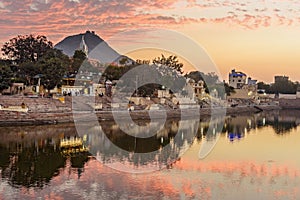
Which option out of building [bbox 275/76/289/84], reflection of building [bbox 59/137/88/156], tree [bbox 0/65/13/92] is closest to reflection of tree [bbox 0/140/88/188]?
reflection of building [bbox 59/137/88/156]

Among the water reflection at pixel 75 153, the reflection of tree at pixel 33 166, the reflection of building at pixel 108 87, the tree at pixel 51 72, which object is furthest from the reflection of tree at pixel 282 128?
the reflection of tree at pixel 33 166

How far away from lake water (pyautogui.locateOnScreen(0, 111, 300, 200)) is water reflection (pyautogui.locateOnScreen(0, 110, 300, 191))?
23 millimetres

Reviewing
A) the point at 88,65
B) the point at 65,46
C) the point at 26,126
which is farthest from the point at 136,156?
the point at 65,46

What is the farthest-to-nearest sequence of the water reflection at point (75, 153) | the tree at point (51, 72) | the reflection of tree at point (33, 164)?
the tree at point (51, 72) → the water reflection at point (75, 153) → the reflection of tree at point (33, 164)

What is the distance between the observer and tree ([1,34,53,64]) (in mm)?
41109

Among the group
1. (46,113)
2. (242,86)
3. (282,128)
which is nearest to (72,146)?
(46,113)

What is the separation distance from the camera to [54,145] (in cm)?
1775

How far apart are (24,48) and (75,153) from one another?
27111 mm

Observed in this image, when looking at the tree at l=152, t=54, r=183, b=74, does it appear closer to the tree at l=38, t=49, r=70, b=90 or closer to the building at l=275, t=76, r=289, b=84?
the tree at l=38, t=49, r=70, b=90

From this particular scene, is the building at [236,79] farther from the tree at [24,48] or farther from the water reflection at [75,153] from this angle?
the water reflection at [75,153]

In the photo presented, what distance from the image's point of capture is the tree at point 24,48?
135 ft

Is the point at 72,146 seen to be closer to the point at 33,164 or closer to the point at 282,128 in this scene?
the point at 33,164

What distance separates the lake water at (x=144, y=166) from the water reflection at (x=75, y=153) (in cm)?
2

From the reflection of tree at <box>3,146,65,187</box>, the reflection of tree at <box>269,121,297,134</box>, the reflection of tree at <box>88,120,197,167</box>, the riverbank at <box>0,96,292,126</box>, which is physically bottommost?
the reflection of tree at <box>3,146,65,187</box>
